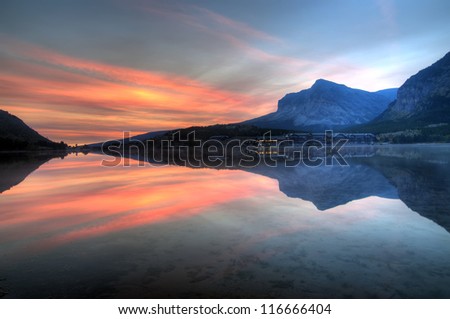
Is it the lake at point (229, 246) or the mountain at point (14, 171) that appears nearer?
the lake at point (229, 246)

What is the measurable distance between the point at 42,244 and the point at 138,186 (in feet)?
45.2

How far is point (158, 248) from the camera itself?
10203mm

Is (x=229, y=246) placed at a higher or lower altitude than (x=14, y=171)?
lower

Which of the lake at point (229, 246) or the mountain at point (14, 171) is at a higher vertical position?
the mountain at point (14, 171)

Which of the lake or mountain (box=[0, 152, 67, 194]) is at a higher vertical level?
mountain (box=[0, 152, 67, 194])

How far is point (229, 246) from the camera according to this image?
10375 mm

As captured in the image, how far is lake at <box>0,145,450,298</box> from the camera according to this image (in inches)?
292

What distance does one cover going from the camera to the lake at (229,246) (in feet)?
24.4

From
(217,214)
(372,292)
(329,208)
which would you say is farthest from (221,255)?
(329,208)

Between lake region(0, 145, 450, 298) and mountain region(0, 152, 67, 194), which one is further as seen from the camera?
mountain region(0, 152, 67, 194)

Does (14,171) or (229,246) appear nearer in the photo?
(229,246)
